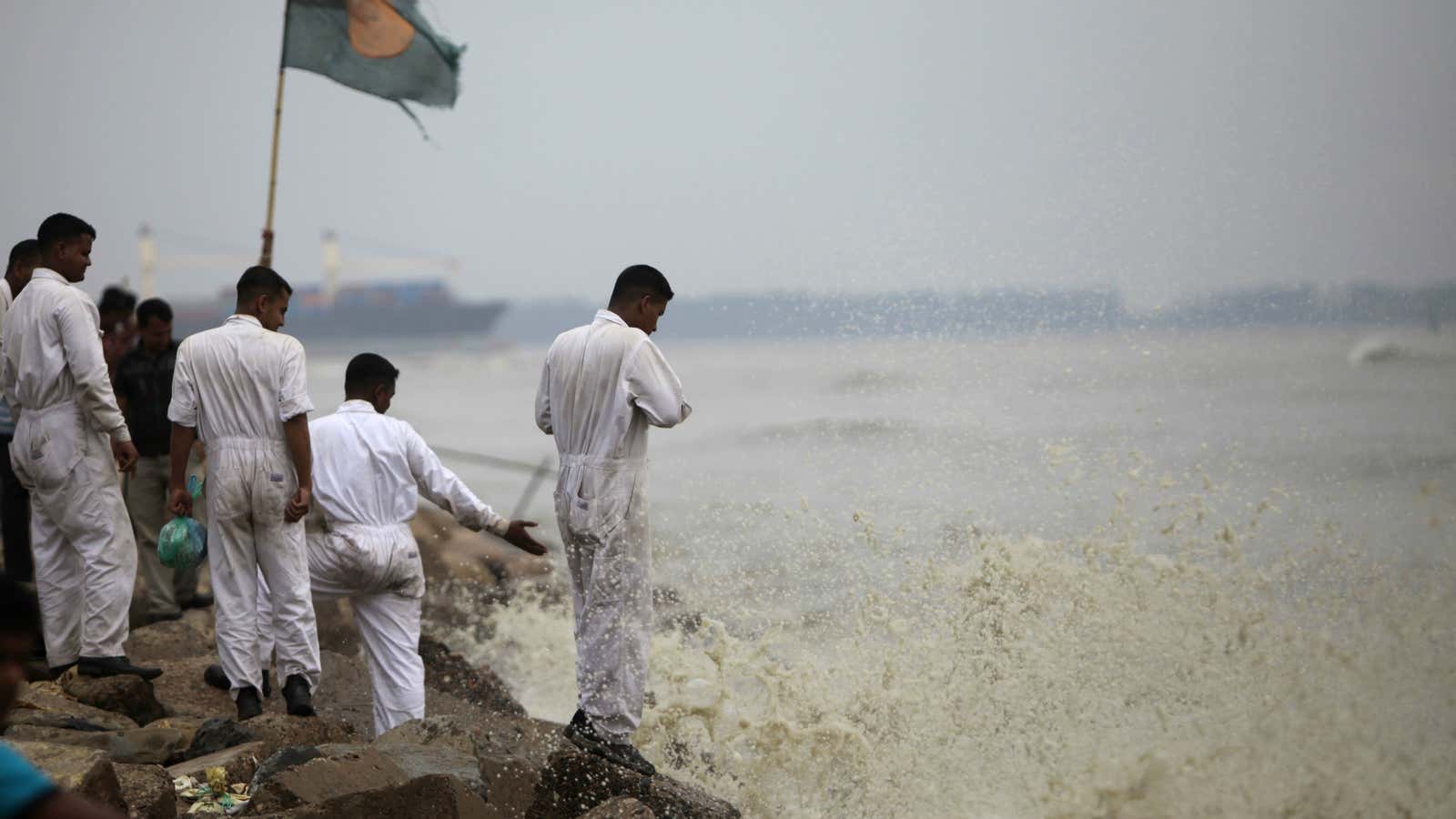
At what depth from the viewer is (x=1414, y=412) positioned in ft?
44.0

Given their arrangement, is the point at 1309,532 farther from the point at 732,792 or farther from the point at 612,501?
the point at 612,501

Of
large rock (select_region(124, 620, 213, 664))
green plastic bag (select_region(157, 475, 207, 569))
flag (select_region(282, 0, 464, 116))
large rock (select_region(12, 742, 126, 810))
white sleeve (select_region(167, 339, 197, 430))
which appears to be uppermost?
flag (select_region(282, 0, 464, 116))

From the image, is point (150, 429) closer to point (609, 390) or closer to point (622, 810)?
point (609, 390)

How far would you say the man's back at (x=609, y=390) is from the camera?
16.8 ft

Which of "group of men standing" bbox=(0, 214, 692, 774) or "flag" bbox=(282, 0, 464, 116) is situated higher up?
"flag" bbox=(282, 0, 464, 116)

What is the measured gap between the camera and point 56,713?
5359 millimetres

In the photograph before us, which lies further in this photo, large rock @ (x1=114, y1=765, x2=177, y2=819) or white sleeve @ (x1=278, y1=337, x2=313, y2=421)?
white sleeve @ (x1=278, y1=337, x2=313, y2=421)

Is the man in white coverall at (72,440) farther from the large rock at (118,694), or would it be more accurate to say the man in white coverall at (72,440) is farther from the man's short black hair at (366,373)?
the man's short black hair at (366,373)

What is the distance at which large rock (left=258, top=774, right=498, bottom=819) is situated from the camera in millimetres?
4215

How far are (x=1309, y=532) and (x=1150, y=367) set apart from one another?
6774 millimetres

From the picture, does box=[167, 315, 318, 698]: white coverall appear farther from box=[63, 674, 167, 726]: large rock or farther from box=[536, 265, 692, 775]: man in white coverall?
box=[536, 265, 692, 775]: man in white coverall

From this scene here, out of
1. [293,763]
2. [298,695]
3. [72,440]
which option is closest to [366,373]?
[72,440]

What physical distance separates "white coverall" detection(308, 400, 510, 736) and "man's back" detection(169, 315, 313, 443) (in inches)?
11.1

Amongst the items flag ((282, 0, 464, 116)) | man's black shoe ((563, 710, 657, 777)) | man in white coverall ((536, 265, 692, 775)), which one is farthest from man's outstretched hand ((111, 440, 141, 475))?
flag ((282, 0, 464, 116))
